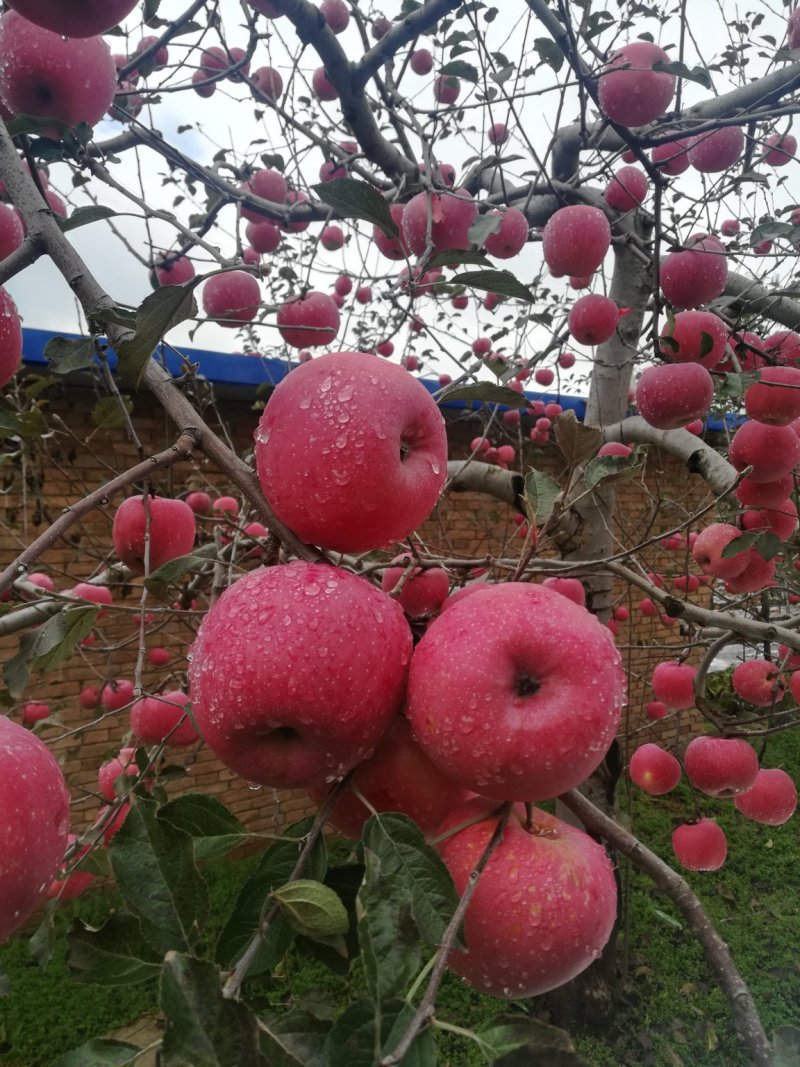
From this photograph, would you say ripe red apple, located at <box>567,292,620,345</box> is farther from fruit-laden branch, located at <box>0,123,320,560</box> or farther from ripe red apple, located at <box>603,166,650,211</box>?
fruit-laden branch, located at <box>0,123,320,560</box>

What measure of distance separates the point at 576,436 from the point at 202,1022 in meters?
0.74

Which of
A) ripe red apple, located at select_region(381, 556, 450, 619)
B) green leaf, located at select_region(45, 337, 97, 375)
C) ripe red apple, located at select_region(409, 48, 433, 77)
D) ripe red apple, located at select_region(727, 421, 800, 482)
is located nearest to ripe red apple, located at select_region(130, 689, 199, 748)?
ripe red apple, located at select_region(381, 556, 450, 619)

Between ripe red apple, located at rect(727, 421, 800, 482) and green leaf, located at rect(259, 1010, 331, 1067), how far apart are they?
5.54ft

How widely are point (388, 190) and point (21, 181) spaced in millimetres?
2332

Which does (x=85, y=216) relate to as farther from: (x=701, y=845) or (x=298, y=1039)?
(x=701, y=845)

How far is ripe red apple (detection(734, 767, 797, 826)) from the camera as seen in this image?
1.99 meters

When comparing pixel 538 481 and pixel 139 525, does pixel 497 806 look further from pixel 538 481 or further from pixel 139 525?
pixel 139 525

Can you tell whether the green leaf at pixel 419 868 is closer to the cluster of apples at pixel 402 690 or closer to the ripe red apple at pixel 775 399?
the cluster of apples at pixel 402 690

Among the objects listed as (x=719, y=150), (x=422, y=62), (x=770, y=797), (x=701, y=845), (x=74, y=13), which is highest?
(x=422, y=62)

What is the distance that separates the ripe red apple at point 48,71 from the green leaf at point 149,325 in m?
0.71

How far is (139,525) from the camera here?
4.44 ft

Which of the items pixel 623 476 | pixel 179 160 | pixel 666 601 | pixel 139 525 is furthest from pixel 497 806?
pixel 179 160

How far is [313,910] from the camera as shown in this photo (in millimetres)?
449

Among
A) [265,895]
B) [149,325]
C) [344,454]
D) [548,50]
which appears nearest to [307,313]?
[548,50]
